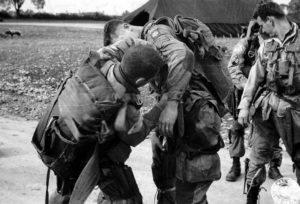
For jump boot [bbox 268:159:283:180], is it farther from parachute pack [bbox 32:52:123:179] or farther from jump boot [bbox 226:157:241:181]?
parachute pack [bbox 32:52:123:179]

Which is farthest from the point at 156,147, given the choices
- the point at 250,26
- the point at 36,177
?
the point at 250,26

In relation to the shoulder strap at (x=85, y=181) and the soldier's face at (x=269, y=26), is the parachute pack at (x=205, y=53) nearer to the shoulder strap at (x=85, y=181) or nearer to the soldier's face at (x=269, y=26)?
the soldier's face at (x=269, y=26)

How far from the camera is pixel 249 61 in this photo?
18.2 feet

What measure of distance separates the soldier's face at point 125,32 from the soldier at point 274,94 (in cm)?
134

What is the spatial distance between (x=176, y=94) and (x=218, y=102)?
2.27 feet

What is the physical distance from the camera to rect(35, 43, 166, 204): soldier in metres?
2.85

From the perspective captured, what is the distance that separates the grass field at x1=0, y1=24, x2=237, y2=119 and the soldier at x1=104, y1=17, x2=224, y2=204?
5459 mm

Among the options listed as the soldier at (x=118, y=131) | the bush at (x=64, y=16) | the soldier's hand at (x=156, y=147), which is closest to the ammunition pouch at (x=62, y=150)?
the soldier at (x=118, y=131)

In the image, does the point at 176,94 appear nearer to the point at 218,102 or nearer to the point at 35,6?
→ the point at 218,102

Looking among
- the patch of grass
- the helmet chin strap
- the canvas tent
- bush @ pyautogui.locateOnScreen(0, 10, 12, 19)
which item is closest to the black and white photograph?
the helmet chin strap

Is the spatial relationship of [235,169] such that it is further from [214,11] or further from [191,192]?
[214,11]

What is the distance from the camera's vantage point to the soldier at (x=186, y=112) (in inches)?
132

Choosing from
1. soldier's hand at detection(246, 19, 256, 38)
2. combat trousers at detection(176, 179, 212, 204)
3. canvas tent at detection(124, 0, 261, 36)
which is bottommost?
canvas tent at detection(124, 0, 261, 36)

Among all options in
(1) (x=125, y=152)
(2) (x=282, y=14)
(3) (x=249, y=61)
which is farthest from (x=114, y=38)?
(3) (x=249, y=61)
